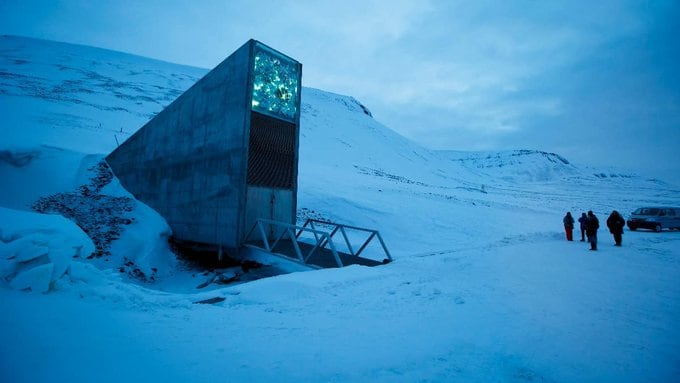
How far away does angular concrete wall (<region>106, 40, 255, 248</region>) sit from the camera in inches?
386

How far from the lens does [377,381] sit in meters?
2.63

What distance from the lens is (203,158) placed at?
36.9ft

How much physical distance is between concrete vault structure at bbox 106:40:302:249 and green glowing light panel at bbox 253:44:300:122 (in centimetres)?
3

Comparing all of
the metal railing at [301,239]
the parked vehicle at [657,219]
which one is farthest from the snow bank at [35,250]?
the parked vehicle at [657,219]

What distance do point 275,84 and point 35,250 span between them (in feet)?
27.6

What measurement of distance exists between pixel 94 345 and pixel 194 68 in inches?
3233

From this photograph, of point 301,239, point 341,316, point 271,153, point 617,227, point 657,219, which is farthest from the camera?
point 657,219

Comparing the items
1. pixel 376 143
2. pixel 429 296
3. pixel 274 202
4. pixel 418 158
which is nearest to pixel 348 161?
pixel 376 143

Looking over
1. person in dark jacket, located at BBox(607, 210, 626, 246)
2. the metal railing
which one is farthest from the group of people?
the metal railing

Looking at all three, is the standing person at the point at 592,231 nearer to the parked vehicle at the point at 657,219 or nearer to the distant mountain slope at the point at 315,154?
the distant mountain slope at the point at 315,154

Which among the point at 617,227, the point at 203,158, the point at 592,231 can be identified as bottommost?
the point at 592,231

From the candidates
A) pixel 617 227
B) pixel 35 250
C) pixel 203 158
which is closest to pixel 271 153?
pixel 203 158

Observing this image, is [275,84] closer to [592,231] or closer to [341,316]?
[341,316]

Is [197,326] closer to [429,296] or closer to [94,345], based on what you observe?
[94,345]
